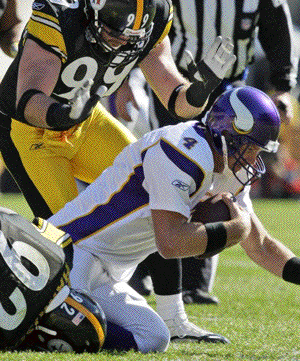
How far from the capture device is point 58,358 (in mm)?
3170

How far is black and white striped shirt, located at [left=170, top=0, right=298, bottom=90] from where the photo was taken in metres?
5.46

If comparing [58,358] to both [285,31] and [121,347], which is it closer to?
[121,347]

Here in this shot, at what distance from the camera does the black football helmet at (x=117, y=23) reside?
3.85 metres

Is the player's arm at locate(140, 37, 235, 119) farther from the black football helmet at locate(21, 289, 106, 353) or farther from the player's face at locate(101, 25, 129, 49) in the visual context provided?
the black football helmet at locate(21, 289, 106, 353)

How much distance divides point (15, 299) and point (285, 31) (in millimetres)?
2966

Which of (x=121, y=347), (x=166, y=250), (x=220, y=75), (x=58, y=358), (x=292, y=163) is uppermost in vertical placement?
(x=220, y=75)

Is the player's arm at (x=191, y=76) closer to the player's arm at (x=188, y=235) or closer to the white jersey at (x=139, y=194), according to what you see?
the white jersey at (x=139, y=194)

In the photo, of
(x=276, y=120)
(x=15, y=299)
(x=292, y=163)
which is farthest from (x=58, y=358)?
(x=292, y=163)

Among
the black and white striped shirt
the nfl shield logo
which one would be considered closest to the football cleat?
the black and white striped shirt

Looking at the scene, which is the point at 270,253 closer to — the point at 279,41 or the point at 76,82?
the point at 76,82

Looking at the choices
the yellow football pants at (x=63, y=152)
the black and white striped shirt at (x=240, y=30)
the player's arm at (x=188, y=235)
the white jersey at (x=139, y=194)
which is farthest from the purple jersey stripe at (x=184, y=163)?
the black and white striped shirt at (x=240, y=30)

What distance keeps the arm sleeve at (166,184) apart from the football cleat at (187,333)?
67 cm

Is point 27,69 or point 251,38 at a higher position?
point 27,69

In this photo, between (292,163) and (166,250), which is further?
(292,163)
